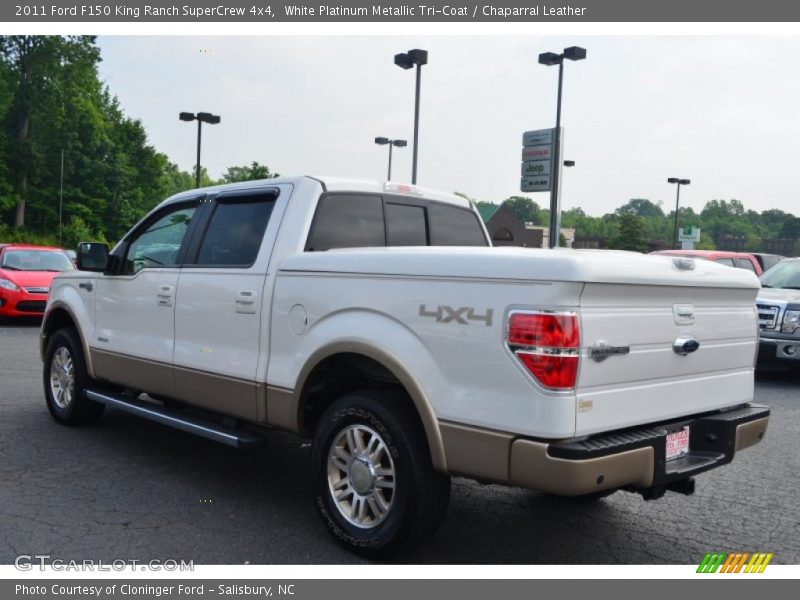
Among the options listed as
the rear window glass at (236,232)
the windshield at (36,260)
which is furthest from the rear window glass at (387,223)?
the windshield at (36,260)

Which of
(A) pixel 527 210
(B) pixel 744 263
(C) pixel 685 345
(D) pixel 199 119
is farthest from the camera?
(A) pixel 527 210

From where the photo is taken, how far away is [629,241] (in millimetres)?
78312

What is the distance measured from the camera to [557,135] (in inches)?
867

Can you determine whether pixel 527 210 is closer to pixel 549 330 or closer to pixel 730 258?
pixel 730 258

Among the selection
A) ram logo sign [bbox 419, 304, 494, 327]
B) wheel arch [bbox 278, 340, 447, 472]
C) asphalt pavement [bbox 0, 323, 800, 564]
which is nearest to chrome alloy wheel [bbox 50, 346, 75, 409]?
asphalt pavement [bbox 0, 323, 800, 564]

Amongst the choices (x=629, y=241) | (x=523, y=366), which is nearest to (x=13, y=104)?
(x=629, y=241)

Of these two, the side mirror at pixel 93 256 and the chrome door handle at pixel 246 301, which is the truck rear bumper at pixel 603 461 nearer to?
the chrome door handle at pixel 246 301

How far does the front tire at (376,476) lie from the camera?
3.77 meters

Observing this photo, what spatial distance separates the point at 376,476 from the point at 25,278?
1331cm

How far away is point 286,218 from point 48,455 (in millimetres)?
2737

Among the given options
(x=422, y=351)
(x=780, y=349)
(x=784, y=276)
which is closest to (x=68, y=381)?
(x=422, y=351)

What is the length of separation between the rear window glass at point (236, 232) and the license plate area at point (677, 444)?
2590 mm

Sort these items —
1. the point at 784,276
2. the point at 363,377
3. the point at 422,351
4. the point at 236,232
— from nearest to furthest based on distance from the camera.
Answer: the point at 422,351, the point at 363,377, the point at 236,232, the point at 784,276

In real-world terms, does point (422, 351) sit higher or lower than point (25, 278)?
higher
